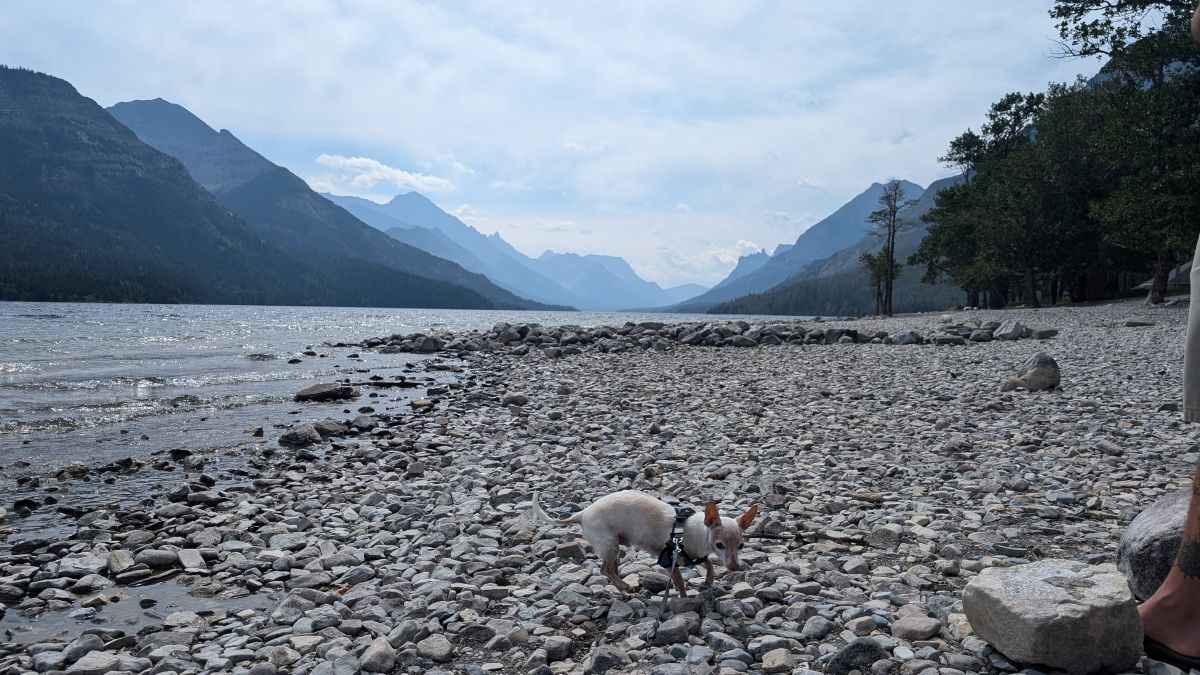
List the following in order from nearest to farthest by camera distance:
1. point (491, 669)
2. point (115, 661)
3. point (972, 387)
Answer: point (491, 669)
point (115, 661)
point (972, 387)

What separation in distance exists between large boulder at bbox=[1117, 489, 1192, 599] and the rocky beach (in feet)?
1.18

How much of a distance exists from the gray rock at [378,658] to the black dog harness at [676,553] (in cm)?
216

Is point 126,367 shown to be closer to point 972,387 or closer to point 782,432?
point 782,432

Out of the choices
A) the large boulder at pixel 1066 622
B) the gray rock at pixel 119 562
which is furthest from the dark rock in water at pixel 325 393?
the large boulder at pixel 1066 622

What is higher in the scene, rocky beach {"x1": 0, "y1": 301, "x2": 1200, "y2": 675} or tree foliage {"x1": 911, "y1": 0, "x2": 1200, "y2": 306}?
tree foliage {"x1": 911, "y1": 0, "x2": 1200, "y2": 306}

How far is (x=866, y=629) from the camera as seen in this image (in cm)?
452

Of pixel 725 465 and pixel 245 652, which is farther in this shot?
pixel 725 465

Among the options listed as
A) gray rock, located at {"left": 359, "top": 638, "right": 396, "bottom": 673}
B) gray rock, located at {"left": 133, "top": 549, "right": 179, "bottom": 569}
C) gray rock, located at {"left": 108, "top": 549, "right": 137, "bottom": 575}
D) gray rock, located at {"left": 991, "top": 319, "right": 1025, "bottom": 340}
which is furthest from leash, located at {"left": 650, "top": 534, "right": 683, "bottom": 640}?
gray rock, located at {"left": 991, "top": 319, "right": 1025, "bottom": 340}

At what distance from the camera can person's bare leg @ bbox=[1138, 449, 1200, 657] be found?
12.2ft

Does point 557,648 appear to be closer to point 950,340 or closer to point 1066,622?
point 1066,622

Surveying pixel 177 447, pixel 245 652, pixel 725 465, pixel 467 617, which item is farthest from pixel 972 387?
pixel 177 447

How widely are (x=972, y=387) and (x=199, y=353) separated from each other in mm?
39360

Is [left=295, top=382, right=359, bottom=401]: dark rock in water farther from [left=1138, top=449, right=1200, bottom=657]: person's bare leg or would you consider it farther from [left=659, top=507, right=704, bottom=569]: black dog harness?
[left=1138, top=449, right=1200, bottom=657]: person's bare leg

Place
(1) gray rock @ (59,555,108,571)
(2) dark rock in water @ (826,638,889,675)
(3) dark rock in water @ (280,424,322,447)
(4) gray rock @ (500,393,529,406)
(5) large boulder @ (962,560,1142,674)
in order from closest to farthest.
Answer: (5) large boulder @ (962,560,1142,674), (2) dark rock in water @ (826,638,889,675), (1) gray rock @ (59,555,108,571), (3) dark rock in water @ (280,424,322,447), (4) gray rock @ (500,393,529,406)
